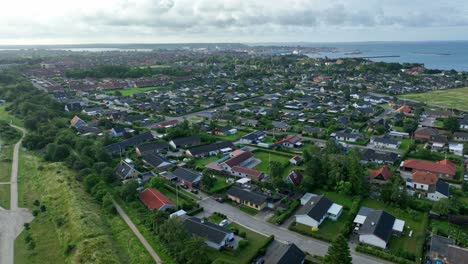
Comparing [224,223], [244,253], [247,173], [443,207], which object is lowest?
[244,253]

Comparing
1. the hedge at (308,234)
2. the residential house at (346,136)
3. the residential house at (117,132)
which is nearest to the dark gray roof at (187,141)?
the residential house at (117,132)

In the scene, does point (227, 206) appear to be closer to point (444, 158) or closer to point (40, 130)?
point (444, 158)

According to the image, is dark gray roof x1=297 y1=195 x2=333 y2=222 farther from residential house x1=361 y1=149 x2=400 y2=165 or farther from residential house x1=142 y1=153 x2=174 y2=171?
residential house x1=142 y1=153 x2=174 y2=171

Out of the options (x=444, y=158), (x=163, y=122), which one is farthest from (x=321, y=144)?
(x=163, y=122)

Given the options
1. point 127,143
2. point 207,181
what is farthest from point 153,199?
point 127,143

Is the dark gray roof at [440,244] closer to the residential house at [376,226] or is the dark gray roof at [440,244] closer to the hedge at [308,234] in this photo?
the residential house at [376,226]

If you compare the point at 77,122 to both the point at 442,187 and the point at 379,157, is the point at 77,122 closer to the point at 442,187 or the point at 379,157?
the point at 379,157
